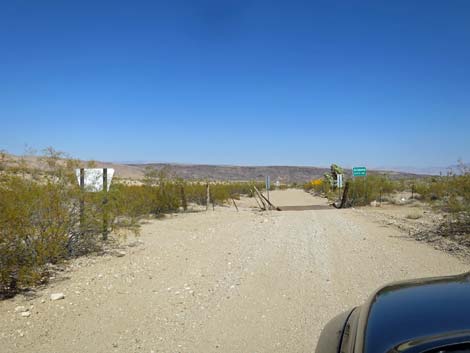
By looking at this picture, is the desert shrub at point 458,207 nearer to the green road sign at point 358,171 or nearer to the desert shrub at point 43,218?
the desert shrub at point 43,218

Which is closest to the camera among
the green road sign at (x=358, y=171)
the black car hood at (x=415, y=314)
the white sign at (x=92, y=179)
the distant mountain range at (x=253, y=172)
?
the black car hood at (x=415, y=314)

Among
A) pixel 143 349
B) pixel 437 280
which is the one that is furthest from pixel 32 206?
pixel 437 280

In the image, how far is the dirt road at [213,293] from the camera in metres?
5.33

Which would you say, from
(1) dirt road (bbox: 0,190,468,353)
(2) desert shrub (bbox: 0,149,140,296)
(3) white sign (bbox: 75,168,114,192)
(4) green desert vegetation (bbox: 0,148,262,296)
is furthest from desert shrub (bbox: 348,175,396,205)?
(3) white sign (bbox: 75,168,114,192)

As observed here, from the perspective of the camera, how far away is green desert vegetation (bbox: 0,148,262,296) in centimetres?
733

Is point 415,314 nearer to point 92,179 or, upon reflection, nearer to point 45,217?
point 45,217

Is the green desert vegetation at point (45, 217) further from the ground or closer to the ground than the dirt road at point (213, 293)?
further from the ground

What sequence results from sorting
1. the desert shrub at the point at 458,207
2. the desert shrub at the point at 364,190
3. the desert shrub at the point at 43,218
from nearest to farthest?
1. the desert shrub at the point at 43,218
2. the desert shrub at the point at 458,207
3. the desert shrub at the point at 364,190

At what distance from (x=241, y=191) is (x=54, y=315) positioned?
1595 inches

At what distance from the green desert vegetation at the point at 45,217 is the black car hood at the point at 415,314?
20.3ft

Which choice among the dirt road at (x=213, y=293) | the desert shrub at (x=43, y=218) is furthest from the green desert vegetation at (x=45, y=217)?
the dirt road at (x=213, y=293)

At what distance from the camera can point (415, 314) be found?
2.50m

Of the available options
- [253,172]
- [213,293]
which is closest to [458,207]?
[213,293]

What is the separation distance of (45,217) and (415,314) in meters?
7.53
